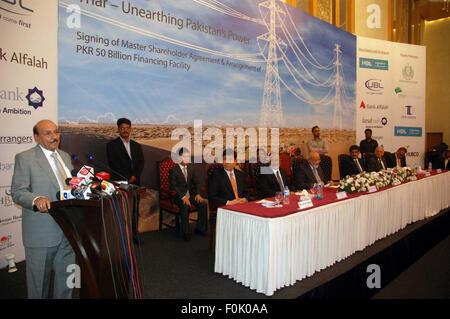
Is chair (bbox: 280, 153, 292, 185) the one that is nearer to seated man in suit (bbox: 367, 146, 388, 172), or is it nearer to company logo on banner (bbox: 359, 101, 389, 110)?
seated man in suit (bbox: 367, 146, 388, 172)

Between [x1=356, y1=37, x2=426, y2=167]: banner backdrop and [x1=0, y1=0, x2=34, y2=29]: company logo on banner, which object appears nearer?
[x1=0, y1=0, x2=34, y2=29]: company logo on banner

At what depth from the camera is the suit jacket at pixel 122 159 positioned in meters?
4.08

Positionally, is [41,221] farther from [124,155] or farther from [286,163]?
[286,163]

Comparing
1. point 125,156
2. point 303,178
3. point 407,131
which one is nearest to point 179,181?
point 125,156

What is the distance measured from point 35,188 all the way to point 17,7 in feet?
7.74

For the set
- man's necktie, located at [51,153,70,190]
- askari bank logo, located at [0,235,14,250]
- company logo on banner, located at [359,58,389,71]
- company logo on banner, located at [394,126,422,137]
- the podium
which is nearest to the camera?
the podium

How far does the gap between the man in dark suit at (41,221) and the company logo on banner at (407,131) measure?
9691 millimetres

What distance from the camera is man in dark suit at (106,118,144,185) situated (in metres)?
4.08

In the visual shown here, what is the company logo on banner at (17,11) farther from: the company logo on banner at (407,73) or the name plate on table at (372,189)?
the company logo on banner at (407,73)

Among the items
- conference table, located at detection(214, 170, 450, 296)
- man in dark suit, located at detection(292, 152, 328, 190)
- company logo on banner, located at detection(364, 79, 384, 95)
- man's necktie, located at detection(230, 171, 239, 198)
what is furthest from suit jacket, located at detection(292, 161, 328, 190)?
company logo on banner, located at detection(364, 79, 384, 95)

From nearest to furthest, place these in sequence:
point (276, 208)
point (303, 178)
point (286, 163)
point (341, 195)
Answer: point (276, 208)
point (341, 195)
point (303, 178)
point (286, 163)

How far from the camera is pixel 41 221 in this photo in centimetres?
207

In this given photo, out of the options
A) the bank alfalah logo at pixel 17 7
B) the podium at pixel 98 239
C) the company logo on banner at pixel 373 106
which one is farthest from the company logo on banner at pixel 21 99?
the company logo on banner at pixel 373 106
